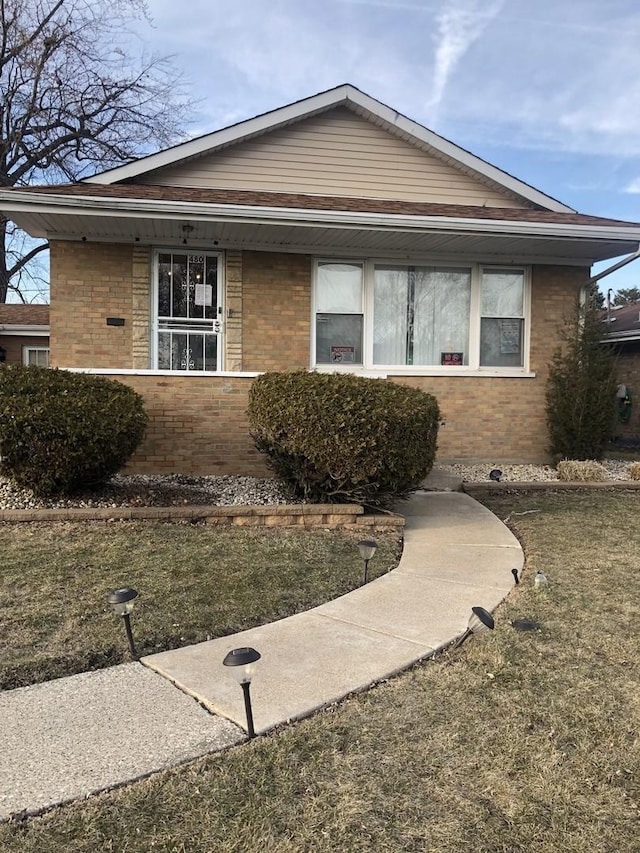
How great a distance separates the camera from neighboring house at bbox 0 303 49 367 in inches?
733

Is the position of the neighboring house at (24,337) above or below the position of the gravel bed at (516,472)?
above

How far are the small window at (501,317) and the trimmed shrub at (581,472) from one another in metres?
1.86

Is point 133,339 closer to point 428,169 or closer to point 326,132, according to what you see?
point 326,132

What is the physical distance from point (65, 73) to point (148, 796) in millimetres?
26438

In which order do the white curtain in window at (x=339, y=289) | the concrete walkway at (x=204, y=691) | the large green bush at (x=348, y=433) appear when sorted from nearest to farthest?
Result: the concrete walkway at (x=204, y=691), the large green bush at (x=348, y=433), the white curtain in window at (x=339, y=289)

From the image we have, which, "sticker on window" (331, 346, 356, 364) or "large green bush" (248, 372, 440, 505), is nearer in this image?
"large green bush" (248, 372, 440, 505)

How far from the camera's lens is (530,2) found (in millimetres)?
10688

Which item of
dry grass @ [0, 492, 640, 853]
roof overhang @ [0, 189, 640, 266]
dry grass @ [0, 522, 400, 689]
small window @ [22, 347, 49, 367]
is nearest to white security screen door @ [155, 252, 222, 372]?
roof overhang @ [0, 189, 640, 266]

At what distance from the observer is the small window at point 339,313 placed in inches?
352

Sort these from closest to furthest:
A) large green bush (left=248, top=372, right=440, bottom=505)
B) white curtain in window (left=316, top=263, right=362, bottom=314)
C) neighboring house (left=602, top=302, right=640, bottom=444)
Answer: large green bush (left=248, top=372, right=440, bottom=505)
white curtain in window (left=316, top=263, right=362, bottom=314)
neighboring house (left=602, top=302, right=640, bottom=444)

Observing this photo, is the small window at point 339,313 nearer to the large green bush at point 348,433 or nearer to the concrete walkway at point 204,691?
the large green bush at point 348,433

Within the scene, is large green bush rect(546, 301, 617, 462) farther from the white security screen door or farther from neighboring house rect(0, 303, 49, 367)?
neighboring house rect(0, 303, 49, 367)

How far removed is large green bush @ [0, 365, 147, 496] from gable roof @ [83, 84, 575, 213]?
433 centimetres

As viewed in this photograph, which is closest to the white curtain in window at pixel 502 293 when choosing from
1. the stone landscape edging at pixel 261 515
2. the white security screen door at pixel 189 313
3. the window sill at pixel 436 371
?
the window sill at pixel 436 371
